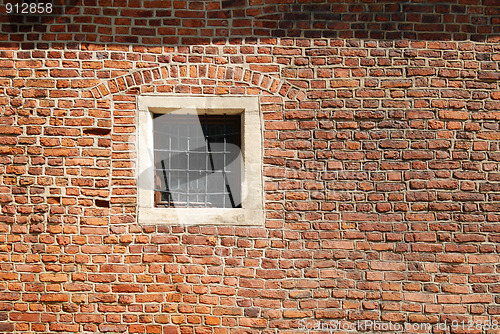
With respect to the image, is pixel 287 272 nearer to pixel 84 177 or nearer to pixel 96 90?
pixel 84 177

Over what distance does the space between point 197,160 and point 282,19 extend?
4.66ft

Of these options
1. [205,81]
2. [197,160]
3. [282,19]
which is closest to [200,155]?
[197,160]

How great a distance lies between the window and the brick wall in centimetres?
11

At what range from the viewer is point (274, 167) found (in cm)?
324

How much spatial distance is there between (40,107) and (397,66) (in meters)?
3.04

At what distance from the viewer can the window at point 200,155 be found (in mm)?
3230

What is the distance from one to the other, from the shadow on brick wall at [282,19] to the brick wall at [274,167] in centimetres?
1

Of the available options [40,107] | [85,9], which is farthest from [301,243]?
[85,9]

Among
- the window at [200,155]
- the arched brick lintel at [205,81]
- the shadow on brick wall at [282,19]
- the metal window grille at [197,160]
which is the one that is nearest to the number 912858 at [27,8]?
the shadow on brick wall at [282,19]

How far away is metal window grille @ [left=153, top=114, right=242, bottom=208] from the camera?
3.35 m

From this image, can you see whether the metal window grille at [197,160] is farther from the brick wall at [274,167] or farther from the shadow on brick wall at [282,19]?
the shadow on brick wall at [282,19]

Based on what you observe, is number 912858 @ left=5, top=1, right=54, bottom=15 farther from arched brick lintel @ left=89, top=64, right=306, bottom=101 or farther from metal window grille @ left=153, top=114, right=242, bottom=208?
metal window grille @ left=153, top=114, right=242, bottom=208

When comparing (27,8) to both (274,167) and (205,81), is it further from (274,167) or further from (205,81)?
(274,167)

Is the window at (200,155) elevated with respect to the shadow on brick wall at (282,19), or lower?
lower
